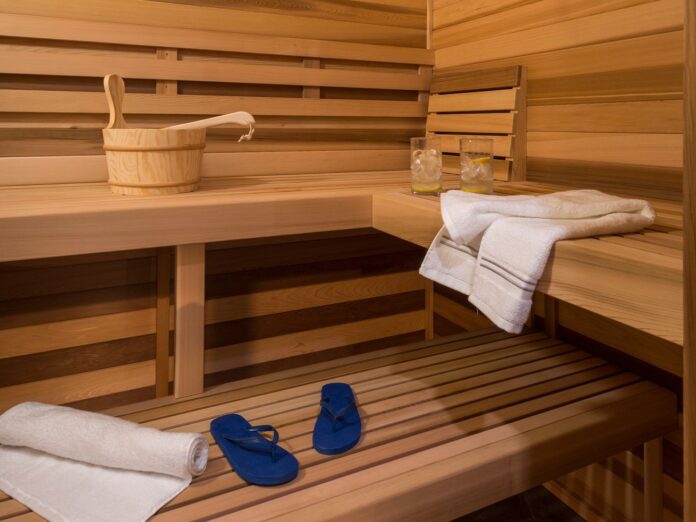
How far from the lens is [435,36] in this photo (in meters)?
2.40

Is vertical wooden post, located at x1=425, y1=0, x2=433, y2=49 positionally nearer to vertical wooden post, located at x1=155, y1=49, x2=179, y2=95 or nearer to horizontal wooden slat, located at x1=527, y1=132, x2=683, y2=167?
horizontal wooden slat, located at x1=527, y1=132, x2=683, y2=167

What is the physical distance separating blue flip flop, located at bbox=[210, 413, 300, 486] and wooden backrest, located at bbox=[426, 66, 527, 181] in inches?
46.1

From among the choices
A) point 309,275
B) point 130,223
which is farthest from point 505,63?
point 130,223

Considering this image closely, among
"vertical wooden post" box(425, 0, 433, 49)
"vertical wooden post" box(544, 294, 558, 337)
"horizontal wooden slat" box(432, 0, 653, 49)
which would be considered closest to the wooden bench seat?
"vertical wooden post" box(544, 294, 558, 337)

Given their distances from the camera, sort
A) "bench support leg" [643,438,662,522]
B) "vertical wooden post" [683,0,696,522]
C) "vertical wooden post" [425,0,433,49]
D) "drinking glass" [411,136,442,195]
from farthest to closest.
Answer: "vertical wooden post" [425,0,433,49], "drinking glass" [411,136,442,195], "bench support leg" [643,438,662,522], "vertical wooden post" [683,0,696,522]

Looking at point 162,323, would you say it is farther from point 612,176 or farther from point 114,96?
point 612,176

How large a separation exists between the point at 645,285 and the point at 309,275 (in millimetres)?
1565

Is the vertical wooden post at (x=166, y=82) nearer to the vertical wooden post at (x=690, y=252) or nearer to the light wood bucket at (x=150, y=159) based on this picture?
the light wood bucket at (x=150, y=159)

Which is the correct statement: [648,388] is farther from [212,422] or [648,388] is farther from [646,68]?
[212,422]

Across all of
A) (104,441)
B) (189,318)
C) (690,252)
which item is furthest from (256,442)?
(690,252)

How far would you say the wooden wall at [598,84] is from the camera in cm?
146

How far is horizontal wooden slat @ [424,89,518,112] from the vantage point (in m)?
1.92

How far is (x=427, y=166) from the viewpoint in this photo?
155cm

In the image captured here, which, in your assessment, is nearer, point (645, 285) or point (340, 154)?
point (645, 285)
